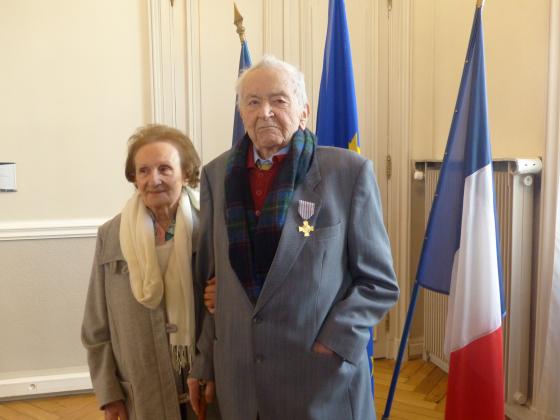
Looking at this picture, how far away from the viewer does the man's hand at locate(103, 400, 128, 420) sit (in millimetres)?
1361

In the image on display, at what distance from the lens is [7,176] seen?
2.66 meters

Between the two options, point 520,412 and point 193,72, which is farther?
point 193,72

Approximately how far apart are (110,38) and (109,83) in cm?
25

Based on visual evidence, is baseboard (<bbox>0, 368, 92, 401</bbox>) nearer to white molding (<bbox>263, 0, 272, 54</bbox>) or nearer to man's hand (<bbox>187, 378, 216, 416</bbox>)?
man's hand (<bbox>187, 378, 216, 416</bbox>)

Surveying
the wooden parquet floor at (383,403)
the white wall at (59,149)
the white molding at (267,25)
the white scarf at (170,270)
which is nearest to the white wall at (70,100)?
the white wall at (59,149)

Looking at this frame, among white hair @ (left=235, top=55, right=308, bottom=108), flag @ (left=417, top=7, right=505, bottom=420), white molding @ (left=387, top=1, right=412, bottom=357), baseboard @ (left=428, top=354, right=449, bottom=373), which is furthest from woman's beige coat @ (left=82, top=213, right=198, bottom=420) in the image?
baseboard @ (left=428, top=354, right=449, bottom=373)

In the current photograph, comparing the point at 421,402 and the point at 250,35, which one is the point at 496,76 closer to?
the point at 250,35

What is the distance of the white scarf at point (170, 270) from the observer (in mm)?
1300

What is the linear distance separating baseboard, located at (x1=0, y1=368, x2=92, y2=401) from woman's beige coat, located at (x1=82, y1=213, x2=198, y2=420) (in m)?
1.63

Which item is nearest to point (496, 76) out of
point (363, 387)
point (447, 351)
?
point (447, 351)

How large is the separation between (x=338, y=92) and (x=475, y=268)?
2.94ft

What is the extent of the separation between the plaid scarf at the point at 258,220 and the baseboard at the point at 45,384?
2064 millimetres

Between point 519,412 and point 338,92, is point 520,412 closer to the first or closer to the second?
point 519,412

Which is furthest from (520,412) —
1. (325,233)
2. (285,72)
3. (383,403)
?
→ (285,72)
